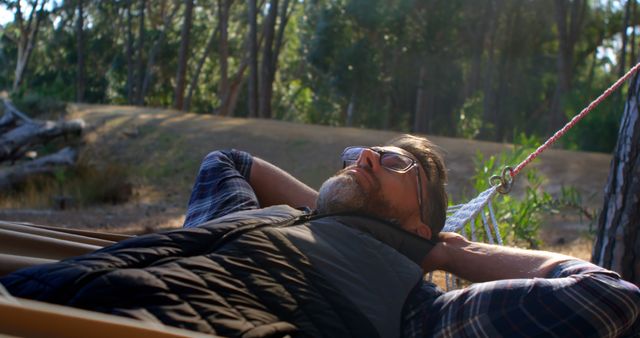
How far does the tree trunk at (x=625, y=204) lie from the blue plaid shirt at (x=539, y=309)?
1648 millimetres

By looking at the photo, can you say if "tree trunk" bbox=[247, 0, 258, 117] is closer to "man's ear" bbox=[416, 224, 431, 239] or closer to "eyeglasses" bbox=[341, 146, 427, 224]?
"eyeglasses" bbox=[341, 146, 427, 224]

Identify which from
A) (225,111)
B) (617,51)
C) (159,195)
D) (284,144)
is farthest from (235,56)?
(159,195)

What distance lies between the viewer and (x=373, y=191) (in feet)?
7.73

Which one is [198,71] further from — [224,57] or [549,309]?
[549,309]

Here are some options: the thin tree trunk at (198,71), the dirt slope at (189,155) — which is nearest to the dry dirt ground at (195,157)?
the dirt slope at (189,155)

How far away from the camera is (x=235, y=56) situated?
104 feet

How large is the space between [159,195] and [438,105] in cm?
1511

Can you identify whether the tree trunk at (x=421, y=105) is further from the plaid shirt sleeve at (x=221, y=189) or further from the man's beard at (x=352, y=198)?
the man's beard at (x=352, y=198)

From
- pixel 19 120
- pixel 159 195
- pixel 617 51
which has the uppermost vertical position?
pixel 617 51

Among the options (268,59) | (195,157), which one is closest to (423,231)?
(195,157)

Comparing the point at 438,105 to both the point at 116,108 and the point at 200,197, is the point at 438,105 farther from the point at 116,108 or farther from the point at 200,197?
the point at 200,197

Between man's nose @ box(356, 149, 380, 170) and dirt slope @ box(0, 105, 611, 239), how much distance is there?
599 cm

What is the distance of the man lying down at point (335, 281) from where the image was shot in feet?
5.68

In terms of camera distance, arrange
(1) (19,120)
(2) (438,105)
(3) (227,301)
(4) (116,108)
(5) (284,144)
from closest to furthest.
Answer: (3) (227,301) < (1) (19,120) < (5) (284,144) < (4) (116,108) < (2) (438,105)
